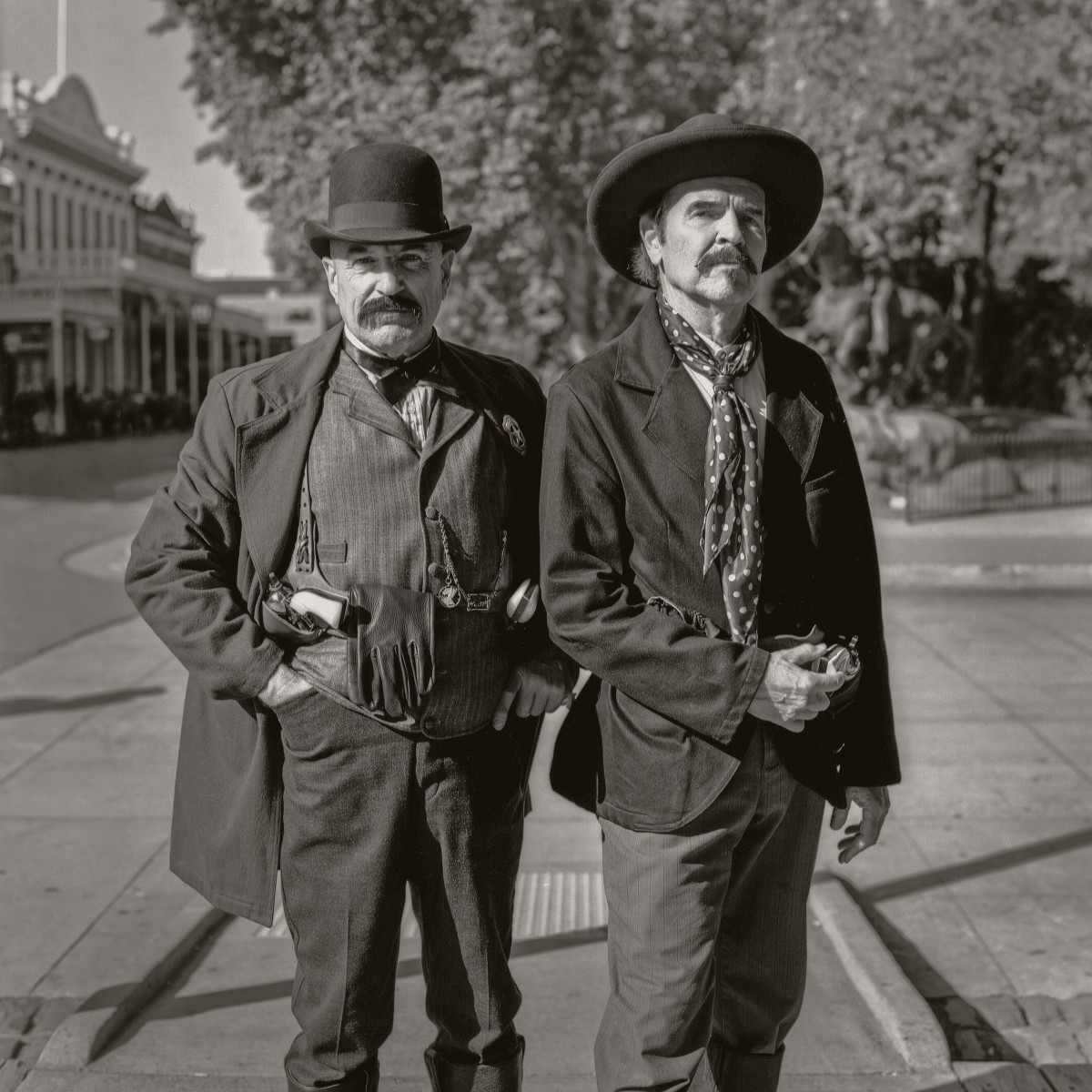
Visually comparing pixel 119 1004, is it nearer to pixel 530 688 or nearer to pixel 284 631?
pixel 284 631

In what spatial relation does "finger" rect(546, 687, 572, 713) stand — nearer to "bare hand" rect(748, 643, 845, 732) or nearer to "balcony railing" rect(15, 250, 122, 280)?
"bare hand" rect(748, 643, 845, 732)

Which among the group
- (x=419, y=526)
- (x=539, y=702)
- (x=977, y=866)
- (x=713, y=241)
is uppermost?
(x=713, y=241)

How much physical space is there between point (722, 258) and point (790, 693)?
0.76 meters

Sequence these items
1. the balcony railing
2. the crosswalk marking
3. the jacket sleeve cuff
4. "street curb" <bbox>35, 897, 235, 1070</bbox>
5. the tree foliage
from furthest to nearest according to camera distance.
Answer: the balcony railing
the tree foliage
the crosswalk marking
"street curb" <bbox>35, 897, 235, 1070</bbox>
the jacket sleeve cuff

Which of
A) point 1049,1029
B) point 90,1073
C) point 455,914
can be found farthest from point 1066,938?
point 90,1073

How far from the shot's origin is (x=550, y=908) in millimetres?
4668

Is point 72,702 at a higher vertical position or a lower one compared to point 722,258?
lower

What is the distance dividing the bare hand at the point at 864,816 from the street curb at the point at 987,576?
9.86m

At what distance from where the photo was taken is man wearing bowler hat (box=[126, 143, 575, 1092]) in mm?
2621

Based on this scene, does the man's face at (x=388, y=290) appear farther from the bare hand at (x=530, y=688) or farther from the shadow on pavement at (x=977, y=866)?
the shadow on pavement at (x=977, y=866)

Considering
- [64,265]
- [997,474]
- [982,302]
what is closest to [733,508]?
[997,474]

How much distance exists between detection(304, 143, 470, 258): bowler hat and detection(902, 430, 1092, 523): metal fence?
1562 cm

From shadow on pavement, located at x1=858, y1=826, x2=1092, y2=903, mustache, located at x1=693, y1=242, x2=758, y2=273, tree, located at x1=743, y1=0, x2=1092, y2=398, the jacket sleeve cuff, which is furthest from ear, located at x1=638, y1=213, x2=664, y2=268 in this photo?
tree, located at x1=743, y1=0, x2=1092, y2=398

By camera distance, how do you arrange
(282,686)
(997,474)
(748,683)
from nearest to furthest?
1. (748,683)
2. (282,686)
3. (997,474)
